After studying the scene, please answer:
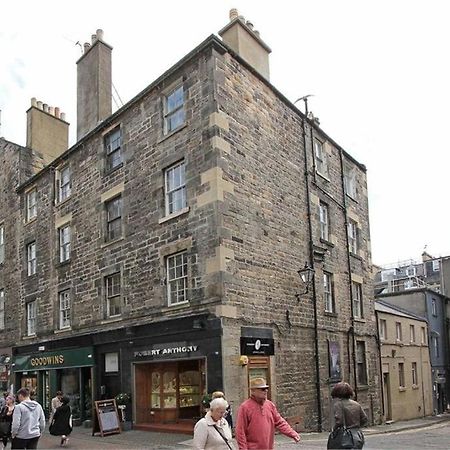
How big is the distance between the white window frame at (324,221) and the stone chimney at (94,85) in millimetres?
8883

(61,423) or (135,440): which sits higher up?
(61,423)

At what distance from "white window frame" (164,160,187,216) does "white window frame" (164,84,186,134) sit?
1.18 m

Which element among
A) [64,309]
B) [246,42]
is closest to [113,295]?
[64,309]

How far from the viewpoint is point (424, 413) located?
29625 mm

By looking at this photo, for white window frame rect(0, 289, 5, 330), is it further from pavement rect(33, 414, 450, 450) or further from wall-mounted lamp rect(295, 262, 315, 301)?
Answer: wall-mounted lamp rect(295, 262, 315, 301)

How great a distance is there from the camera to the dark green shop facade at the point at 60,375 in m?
19.2

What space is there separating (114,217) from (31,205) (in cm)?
736

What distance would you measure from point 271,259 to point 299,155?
4532mm

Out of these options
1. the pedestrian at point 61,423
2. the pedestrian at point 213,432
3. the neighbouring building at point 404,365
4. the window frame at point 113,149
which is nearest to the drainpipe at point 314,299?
the window frame at point 113,149

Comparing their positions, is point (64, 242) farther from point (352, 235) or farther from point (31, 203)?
point (352, 235)

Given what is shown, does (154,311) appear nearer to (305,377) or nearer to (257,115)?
(305,377)

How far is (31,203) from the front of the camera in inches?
976

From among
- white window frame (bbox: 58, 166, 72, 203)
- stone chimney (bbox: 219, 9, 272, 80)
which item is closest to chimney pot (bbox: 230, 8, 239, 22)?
stone chimney (bbox: 219, 9, 272, 80)

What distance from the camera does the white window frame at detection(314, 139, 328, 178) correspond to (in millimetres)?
21125
